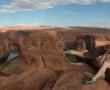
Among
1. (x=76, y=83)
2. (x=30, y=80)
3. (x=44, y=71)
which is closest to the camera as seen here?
(x=76, y=83)

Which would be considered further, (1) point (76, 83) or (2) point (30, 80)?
(2) point (30, 80)

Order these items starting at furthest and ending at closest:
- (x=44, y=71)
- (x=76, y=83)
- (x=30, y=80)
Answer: (x=44, y=71) → (x=30, y=80) → (x=76, y=83)

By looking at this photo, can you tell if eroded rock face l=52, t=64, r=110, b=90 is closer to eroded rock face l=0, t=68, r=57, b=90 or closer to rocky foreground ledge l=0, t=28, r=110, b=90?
rocky foreground ledge l=0, t=28, r=110, b=90

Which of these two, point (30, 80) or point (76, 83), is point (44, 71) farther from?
point (76, 83)

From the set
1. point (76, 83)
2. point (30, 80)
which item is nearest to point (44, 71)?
point (30, 80)

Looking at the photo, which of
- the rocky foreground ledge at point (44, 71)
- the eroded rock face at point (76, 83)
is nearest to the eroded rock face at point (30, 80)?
the rocky foreground ledge at point (44, 71)

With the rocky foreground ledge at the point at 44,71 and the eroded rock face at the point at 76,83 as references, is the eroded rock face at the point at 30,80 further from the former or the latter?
the eroded rock face at the point at 76,83

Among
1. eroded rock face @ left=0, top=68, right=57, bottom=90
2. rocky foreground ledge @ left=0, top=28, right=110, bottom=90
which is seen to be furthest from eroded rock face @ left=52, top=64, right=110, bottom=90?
eroded rock face @ left=0, top=68, right=57, bottom=90

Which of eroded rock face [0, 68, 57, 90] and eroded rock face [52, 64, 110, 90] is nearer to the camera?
eroded rock face [52, 64, 110, 90]

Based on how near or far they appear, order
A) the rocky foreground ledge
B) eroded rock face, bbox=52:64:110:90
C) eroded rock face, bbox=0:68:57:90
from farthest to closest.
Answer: eroded rock face, bbox=0:68:57:90, the rocky foreground ledge, eroded rock face, bbox=52:64:110:90

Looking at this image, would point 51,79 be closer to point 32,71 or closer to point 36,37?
point 32,71

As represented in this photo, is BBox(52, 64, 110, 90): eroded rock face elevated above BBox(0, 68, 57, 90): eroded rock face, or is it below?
above

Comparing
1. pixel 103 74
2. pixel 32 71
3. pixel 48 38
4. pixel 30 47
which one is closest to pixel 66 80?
pixel 103 74
